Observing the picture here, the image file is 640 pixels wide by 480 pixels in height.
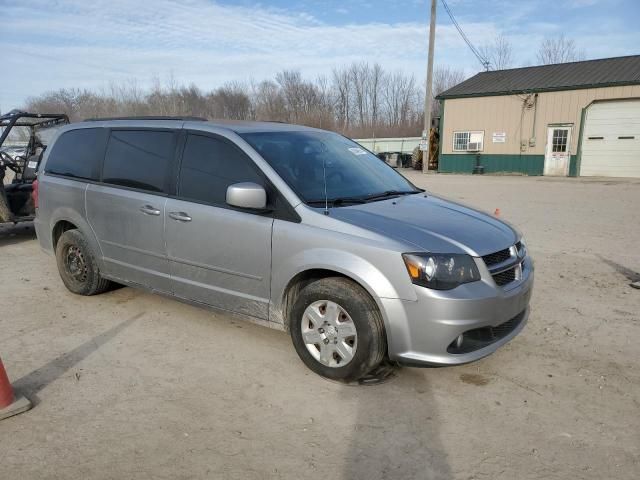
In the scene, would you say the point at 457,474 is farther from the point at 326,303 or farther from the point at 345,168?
the point at 345,168

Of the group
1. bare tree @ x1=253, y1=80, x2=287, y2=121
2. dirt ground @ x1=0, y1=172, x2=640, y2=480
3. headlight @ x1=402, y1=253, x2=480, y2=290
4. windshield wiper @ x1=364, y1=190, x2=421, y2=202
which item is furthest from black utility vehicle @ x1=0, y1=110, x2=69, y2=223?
bare tree @ x1=253, y1=80, x2=287, y2=121

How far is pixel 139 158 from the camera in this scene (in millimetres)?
4535

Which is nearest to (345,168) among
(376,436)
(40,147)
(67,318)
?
(376,436)

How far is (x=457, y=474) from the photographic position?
2541 mm

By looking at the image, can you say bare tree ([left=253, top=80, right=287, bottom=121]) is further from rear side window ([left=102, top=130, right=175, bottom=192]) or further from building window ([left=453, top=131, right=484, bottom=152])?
rear side window ([left=102, top=130, right=175, bottom=192])

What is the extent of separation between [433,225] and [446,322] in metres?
0.75

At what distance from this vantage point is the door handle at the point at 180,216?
13.3 feet

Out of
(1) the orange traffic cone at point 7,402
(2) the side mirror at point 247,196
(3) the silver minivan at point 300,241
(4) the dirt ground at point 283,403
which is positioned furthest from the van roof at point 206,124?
(1) the orange traffic cone at point 7,402

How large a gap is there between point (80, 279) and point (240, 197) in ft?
9.09

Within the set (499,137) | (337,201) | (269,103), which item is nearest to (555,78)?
(499,137)

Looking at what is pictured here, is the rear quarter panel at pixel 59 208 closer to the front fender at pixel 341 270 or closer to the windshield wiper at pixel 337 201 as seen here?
the front fender at pixel 341 270

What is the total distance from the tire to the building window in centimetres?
2469

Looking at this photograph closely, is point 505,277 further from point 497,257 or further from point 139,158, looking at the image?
point 139,158

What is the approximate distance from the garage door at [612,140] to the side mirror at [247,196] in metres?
23.5
